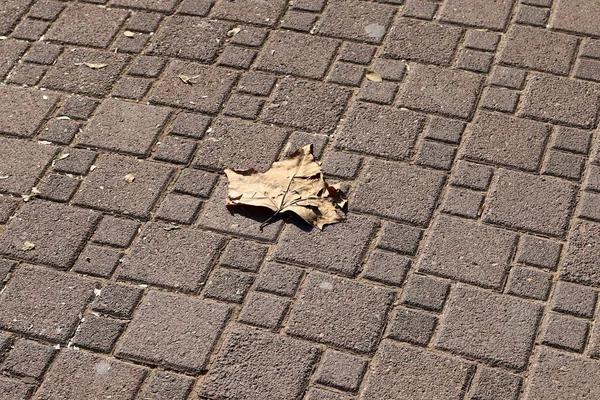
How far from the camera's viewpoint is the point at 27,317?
12.7 feet

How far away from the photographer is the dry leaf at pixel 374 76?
491 cm

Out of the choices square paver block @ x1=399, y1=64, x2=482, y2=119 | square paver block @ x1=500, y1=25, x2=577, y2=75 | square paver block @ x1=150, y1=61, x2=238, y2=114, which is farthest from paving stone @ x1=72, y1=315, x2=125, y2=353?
square paver block @ x1=500, y1=25, x2=577, y2=75

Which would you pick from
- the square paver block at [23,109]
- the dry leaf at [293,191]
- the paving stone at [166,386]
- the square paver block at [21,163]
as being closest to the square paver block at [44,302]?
the paving stone at [166,386]

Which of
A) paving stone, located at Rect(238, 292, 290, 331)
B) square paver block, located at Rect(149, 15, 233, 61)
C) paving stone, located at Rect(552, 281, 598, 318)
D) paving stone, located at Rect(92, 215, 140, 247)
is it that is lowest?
paving stone, located at Rect(238, 292, 290, 331)

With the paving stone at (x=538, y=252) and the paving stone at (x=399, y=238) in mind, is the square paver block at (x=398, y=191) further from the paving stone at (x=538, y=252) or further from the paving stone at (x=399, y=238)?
the paving stone at (x=538, y=252)

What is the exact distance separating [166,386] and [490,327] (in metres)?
1.25

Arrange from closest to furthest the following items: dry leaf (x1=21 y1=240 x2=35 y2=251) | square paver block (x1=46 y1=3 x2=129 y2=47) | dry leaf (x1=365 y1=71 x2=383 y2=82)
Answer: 1. dry leaf (x1=21 y1=240 x2=35 y2=251)
2. dry leaf (x1=365 y1=71 x2=383 y2=82)
3. square paver block (x1=46 y1=3 x2=129 y2=47)

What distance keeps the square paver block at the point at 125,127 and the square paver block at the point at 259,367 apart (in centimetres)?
125

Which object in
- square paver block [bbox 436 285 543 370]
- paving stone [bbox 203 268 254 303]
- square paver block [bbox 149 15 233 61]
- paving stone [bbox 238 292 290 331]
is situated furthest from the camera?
square paver block [bbox 149 15 233 61]

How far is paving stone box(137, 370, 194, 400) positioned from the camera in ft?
11.7

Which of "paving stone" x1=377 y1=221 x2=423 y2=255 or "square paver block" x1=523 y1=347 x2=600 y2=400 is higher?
"paving stone" x1=377 y1=221 x2=423 y2=255

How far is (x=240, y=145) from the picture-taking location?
15.0 feet

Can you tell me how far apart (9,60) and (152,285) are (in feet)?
6.22

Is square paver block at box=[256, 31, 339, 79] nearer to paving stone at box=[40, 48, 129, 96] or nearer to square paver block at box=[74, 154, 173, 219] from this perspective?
paving stone at box=[40, 48, 129, 96]
